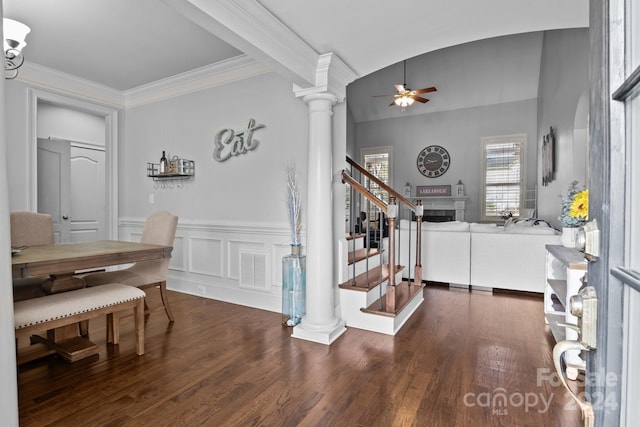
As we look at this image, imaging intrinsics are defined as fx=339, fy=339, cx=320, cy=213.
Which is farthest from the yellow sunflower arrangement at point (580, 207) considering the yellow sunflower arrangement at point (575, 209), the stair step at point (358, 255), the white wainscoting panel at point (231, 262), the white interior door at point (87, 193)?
the white interior door at point (87, 193)

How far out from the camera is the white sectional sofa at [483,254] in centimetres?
409

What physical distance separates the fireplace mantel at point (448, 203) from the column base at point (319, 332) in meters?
6.39

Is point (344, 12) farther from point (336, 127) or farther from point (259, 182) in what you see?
point (259, 182)

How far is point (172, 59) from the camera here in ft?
12.3

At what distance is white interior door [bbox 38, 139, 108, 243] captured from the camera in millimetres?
4801

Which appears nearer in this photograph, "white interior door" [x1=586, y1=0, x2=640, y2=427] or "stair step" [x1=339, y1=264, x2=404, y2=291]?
"white interior door" [x1=586, y1=0, x2=640, y2=427]

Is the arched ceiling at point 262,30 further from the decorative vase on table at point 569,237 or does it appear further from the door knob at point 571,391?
the door knob at point 571,391

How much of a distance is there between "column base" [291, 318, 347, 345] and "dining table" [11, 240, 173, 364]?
1340mm

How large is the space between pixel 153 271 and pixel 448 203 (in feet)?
23.7

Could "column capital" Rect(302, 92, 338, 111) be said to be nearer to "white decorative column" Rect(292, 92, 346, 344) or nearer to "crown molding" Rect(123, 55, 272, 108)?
"white decorative column" Rect(292, 92, 346, 344)

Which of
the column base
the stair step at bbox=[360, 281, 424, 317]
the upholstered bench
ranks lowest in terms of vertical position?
the column base

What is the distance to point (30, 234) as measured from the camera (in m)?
3.12

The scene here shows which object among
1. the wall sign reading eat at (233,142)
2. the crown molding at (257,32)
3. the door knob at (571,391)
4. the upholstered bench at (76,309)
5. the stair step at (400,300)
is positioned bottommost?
the stair step at (400,300)

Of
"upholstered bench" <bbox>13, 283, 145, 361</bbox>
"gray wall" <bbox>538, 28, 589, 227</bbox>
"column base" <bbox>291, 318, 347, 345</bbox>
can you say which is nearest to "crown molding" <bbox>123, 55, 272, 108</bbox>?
"upholstered bench" <bbox>13, 283, 145, 361</bbox>
